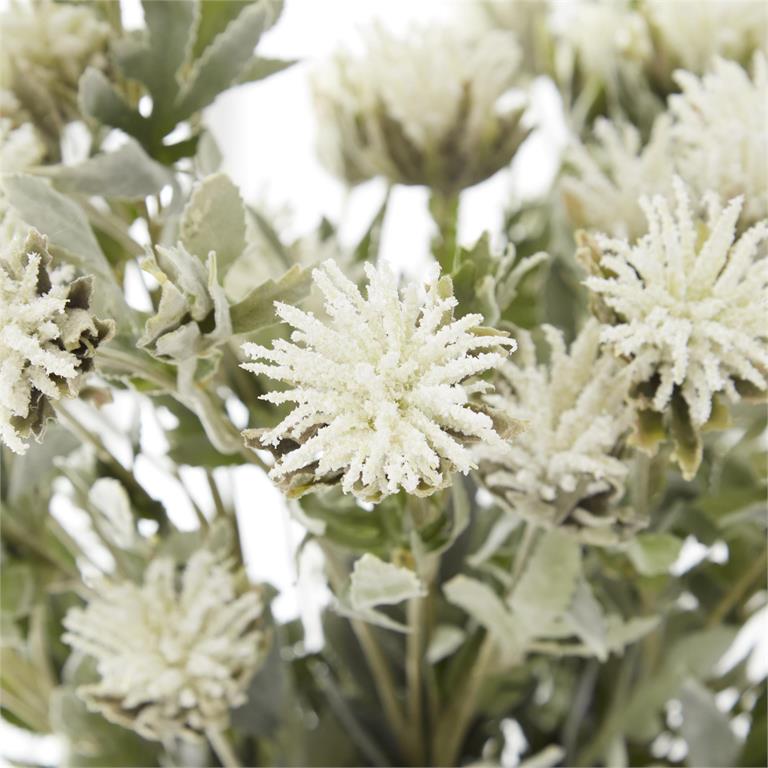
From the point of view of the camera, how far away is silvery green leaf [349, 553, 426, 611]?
286mm

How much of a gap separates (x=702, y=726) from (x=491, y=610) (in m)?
0.10

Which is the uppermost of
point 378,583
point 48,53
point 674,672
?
point 48,53

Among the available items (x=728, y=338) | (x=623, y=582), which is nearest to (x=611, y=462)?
(x=728, y=338)

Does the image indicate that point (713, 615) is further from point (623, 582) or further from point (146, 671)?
point (146, 671)

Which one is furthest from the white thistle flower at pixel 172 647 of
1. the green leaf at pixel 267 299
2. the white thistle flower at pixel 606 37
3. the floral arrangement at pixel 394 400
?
the white thistle flower at pixel 606 37

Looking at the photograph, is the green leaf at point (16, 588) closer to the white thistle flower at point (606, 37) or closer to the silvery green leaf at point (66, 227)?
the silvery green leaf at point (66, 227)

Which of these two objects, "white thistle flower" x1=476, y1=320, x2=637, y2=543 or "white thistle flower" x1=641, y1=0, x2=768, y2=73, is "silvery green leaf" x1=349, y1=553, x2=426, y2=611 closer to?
"white thistle flower" x1=476, y1=320, x2=637, y2=543

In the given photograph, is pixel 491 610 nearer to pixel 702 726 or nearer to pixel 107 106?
pixel 702 726

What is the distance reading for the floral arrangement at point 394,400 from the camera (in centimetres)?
25

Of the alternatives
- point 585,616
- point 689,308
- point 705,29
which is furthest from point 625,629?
point 705,29

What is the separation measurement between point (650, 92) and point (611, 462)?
0.23 metres

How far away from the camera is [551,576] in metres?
0.34

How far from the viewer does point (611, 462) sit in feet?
0.95

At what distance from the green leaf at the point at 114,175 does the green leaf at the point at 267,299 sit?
73mm
